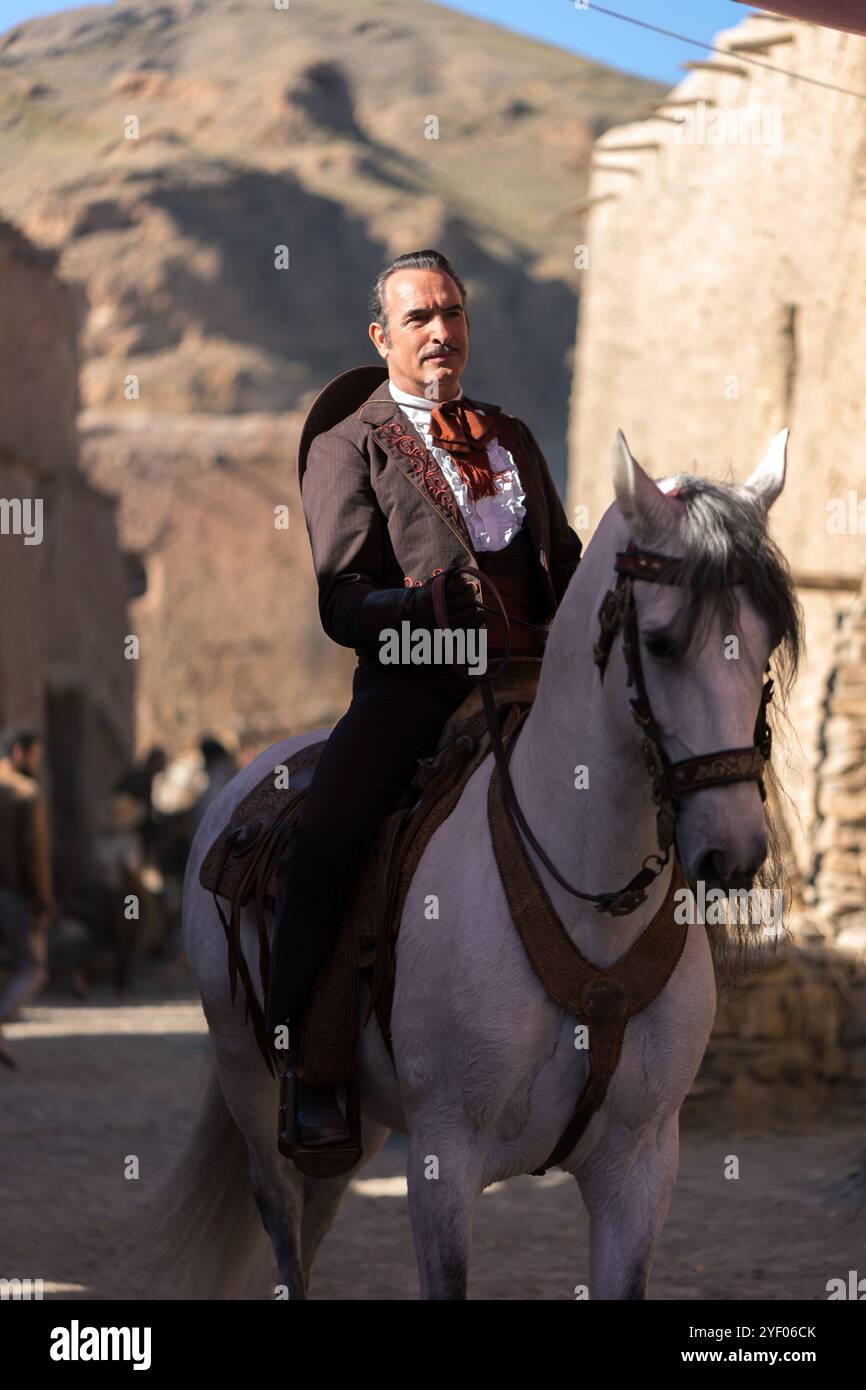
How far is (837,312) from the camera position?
41.1 feet

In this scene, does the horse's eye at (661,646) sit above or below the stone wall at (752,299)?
below

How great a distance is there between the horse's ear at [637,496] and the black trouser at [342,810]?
3.14 feet

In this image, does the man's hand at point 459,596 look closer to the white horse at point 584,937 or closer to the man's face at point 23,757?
the white horse at point 584,937

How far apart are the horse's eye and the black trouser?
95cm

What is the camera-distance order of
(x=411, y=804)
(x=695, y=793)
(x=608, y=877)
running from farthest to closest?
(x=411, y=804)
(x=608, y=877)
(x=695, y=793)

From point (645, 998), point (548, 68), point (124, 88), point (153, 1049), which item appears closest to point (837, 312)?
point (153, 1049)

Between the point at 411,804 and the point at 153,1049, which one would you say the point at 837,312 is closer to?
the point at 153,1049

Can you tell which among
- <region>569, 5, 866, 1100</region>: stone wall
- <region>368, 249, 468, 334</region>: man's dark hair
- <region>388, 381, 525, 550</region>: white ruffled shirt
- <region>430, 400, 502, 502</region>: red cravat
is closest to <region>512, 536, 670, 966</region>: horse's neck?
<region>388, 381, 525, 550</region>: white ruffled shirt

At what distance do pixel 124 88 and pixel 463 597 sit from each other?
59256 mm

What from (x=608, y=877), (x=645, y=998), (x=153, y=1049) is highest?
(x=608, y=877)

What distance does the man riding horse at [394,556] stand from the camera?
3.85m

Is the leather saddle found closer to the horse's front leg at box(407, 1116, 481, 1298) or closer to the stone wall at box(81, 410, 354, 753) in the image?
the horse's front leg at box(407, 1116, 481, 1298)

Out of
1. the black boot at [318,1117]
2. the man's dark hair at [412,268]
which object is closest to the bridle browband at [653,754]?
the black boot at [318,1117]

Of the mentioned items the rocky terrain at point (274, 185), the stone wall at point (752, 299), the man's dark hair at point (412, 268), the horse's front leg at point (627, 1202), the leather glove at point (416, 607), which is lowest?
the horse's front leg at point (627, 1202)
